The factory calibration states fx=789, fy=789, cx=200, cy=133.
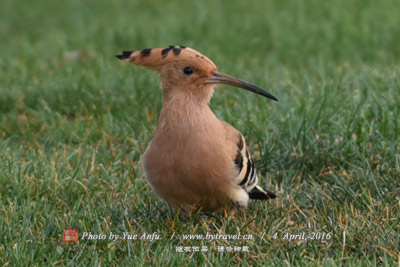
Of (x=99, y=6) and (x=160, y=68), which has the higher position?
(x=160, y=68)

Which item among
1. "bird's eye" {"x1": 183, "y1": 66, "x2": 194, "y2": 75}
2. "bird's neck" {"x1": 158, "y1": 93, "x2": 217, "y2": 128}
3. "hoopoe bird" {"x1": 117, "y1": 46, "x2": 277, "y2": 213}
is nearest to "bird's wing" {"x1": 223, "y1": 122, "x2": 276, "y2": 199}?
"hoopoe bird" {"x1": 117, "y1": 46, "x2": 277, "y2": 213}

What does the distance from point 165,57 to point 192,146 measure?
0.48 meters

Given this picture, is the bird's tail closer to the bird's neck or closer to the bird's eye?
the bird's neck

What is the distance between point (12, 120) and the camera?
193 inches

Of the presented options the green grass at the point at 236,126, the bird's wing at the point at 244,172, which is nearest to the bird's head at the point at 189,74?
the bird's wing at the point at 244,172

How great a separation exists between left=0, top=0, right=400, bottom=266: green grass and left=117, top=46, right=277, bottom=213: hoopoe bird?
0.41ft

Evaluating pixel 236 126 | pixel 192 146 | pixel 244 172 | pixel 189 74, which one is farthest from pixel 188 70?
pixel 236 126

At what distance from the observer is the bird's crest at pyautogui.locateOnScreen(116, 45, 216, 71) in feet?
11.6

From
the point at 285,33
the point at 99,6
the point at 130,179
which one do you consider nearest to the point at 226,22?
the point at 285,33

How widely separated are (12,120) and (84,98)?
1.59 ft

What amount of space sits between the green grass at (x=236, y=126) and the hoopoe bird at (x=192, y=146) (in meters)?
0.12

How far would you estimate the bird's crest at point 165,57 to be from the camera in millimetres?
3525

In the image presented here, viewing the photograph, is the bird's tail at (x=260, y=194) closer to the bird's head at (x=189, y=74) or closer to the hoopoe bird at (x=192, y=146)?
the hoopoe bird at (x=192, y=146)

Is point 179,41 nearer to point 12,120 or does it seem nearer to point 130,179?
point 12,120
